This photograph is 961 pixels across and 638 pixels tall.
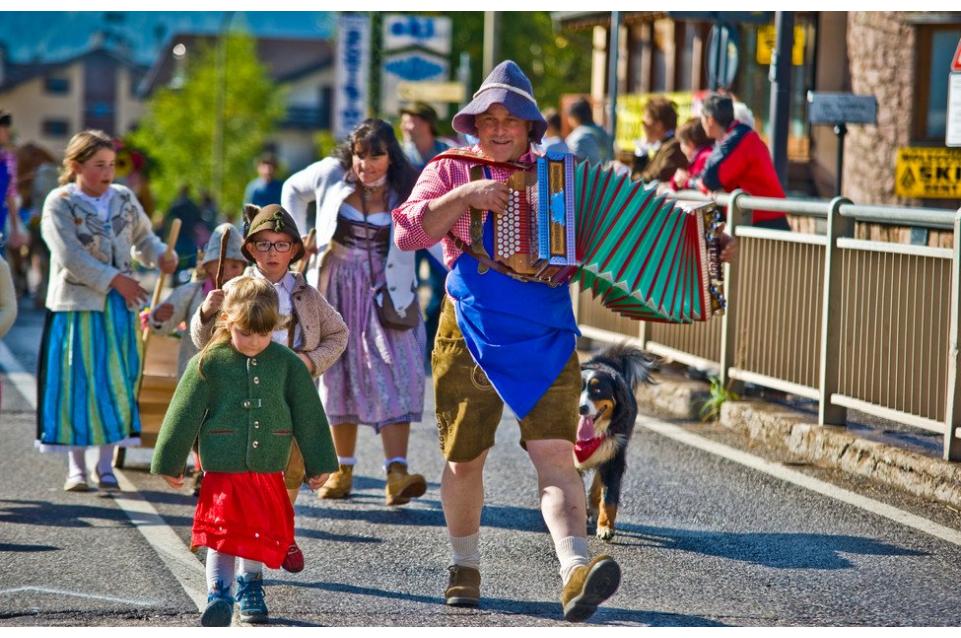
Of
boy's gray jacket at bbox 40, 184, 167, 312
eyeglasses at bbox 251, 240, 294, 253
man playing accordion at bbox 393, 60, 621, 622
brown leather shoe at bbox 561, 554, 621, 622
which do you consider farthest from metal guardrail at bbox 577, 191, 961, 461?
boy's gray jacket at bbox 40, 184, 167, 312

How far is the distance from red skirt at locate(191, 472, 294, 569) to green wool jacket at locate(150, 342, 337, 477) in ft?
0.19

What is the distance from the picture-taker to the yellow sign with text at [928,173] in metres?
20.1

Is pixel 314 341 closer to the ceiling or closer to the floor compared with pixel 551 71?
closer to the floor

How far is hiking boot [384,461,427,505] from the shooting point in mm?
8023

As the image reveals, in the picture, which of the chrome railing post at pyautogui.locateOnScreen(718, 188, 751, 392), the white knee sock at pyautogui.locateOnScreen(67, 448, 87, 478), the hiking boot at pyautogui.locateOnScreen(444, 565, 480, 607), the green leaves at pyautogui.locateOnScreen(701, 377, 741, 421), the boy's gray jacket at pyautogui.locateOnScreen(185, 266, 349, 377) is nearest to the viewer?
the hiking boot at pyautogui.locateOnScreen(444, 565, 480, 607)

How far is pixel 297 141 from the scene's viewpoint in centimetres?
11725

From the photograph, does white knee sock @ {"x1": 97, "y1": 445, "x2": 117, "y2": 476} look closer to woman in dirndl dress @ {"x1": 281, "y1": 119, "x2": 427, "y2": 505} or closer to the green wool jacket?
woman in dirndl dress @ {"x1": 281, "y1": 119, "x2": 427, "y2": 505}

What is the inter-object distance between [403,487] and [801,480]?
2.08 metres

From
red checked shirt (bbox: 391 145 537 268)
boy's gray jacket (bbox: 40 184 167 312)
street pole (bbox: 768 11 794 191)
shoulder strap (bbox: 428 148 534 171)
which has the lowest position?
boy's gray jacket (bbox: 40 184 167 312)

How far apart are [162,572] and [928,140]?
18234mm

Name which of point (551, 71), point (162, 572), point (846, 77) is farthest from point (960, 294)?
point (551, 71)

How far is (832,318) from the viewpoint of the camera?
9367 millimetres

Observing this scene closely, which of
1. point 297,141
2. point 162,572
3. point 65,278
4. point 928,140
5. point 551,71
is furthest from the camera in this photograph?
point 297,141

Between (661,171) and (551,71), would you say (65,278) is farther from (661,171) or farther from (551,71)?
(551,71)
